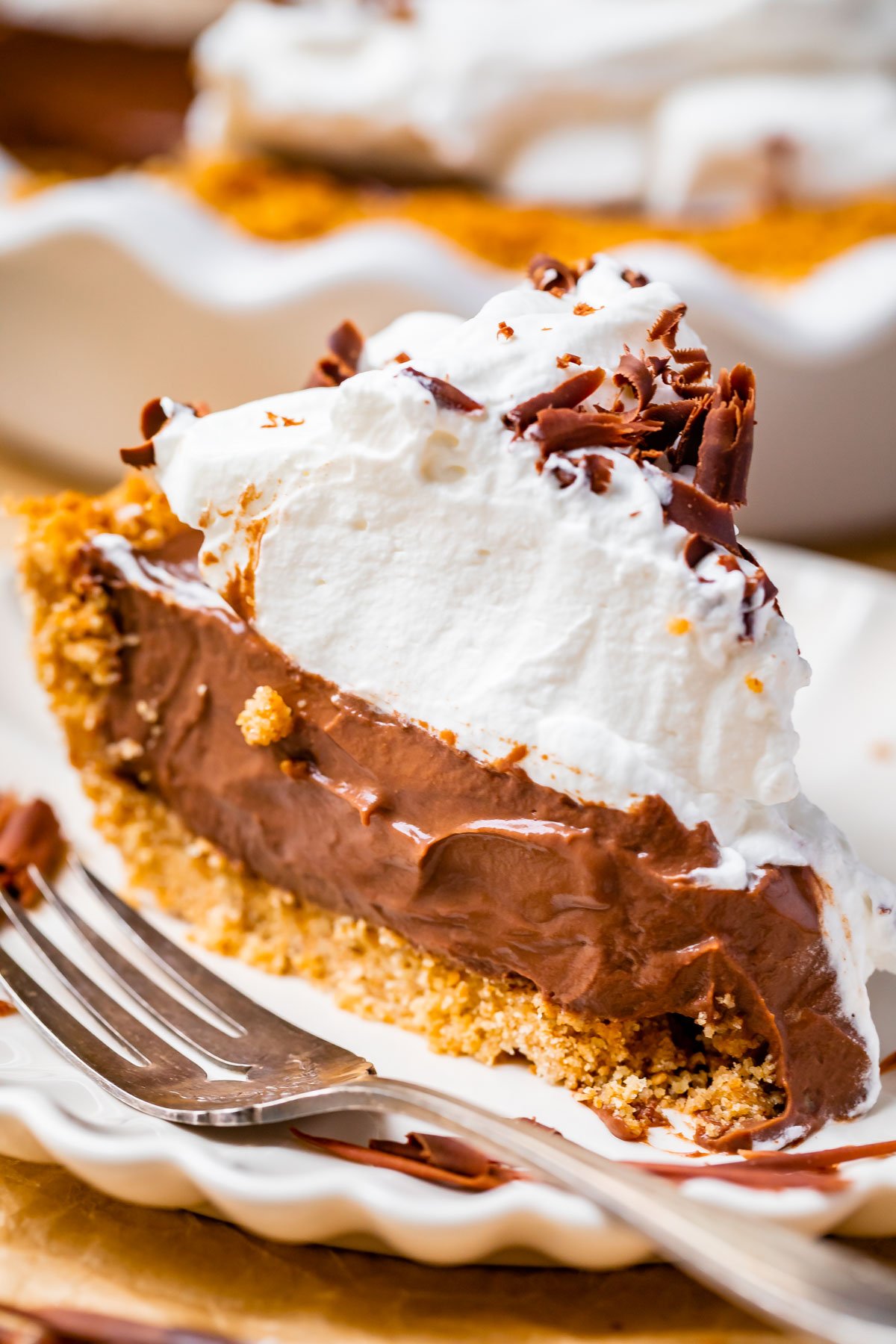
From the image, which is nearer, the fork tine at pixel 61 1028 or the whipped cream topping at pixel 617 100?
the fork tine at pixel 61 1028

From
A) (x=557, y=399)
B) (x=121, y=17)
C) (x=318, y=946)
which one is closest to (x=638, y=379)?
(x=557, y=399)

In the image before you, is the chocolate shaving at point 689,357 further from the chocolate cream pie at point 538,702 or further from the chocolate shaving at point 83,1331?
the chocolate shaving at point 83,1331

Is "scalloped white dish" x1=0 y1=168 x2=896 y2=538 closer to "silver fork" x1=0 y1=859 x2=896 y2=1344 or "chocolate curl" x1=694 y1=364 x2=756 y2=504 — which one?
"chocolate curl" x1=694 y1=364 x2=756 y2=504

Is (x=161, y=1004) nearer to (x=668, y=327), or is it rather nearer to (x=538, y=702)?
(x=538, y=702)

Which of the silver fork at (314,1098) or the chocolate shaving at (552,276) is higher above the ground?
the chocolate shaving at (552,276)

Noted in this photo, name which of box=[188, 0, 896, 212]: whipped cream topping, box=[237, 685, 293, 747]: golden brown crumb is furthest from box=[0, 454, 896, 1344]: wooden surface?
box=[188, 0, 896, 212]: whipped cream topping

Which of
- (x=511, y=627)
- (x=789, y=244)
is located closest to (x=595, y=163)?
(x=789, y=244)

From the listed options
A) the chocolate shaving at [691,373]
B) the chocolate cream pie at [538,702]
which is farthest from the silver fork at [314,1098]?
the chocolate shaving at [691,373]

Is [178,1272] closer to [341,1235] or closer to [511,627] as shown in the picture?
[341,1235]
